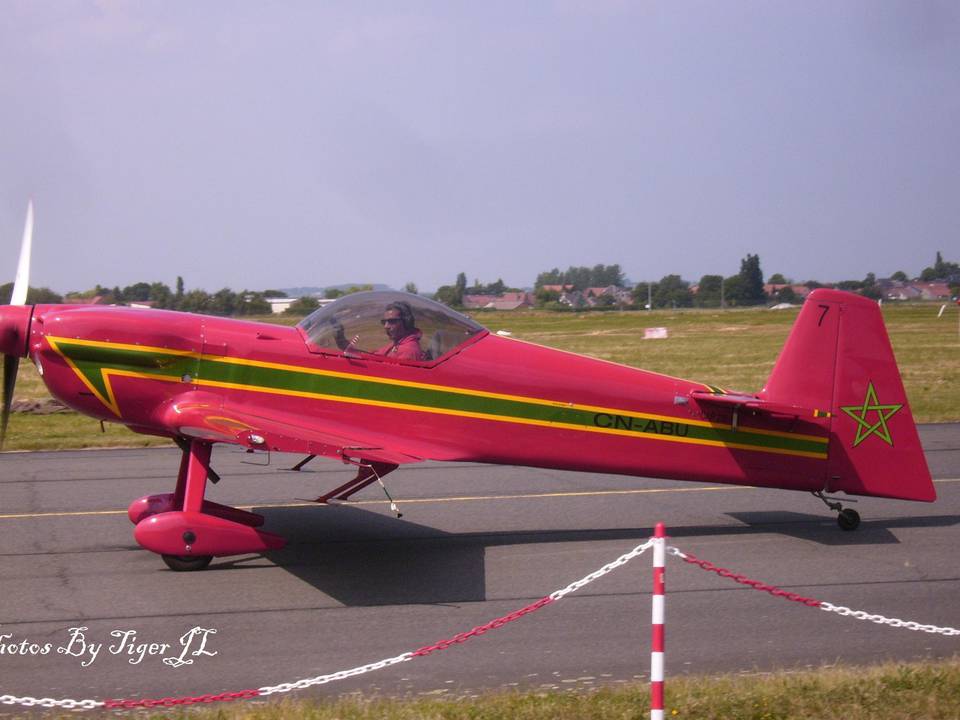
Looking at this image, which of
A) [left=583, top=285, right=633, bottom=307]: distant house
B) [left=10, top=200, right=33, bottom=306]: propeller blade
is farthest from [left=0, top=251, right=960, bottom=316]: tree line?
[left=10, top=200, right=33, bottom=306]: propeller blade

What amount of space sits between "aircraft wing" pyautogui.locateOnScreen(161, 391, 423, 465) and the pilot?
2.39ft

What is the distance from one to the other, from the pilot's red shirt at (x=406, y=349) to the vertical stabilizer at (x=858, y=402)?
11.0ft

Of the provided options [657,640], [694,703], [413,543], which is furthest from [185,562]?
[657,640]

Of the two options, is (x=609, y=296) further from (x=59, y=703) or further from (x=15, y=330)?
(x=59, y=703)

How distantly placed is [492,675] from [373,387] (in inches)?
124

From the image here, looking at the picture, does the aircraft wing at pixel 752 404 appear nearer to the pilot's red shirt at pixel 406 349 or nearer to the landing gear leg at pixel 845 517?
the landing gear leg at pixel 845 517

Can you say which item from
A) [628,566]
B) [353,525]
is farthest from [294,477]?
[628,566]

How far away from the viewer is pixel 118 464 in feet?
40.1

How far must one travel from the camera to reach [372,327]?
8211 mm

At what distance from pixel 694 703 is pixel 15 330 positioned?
6.09 metres

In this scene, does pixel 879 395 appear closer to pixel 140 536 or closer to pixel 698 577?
pixel 698 577

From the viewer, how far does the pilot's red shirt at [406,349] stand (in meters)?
8.20

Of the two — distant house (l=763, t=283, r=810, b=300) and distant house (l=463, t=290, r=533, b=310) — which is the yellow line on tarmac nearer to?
distant house (l=463, t=290, r=533, b=310)

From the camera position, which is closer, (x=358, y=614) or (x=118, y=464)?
(x=358, y=614)
